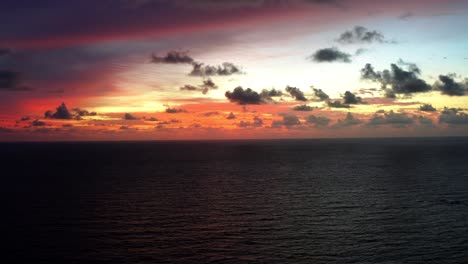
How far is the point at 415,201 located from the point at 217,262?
61.1 m

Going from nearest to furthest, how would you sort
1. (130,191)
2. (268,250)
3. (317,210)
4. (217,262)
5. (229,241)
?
(217,262), (268,250), (229,241), (317,210), (130,191)

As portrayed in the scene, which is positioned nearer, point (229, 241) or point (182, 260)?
point (182, 260)

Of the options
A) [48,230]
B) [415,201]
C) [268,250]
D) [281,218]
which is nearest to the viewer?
[268,250]

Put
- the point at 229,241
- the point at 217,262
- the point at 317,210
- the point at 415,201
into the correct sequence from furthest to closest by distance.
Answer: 1. the point at 415,201
2. the point at 317,210
3. the point at 229,241
4. the point at 217,262

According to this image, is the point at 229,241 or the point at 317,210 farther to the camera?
the point at 317,210

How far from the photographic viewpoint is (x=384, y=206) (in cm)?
9344

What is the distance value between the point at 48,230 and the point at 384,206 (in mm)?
68163

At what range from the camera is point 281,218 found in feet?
270

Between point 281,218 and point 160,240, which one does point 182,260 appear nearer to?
point 160,240

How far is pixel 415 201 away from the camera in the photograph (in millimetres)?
99062

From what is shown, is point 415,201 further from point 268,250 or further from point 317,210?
point 268,250

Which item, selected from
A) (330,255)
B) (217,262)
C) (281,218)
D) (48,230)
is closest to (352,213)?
(281,218)

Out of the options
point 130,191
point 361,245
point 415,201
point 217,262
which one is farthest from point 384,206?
point 130,191

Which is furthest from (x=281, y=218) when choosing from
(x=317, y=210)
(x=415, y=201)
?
(x=415, y=201)
